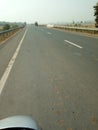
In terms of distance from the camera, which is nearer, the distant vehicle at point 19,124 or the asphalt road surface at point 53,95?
the distant vehicle at point 19,124

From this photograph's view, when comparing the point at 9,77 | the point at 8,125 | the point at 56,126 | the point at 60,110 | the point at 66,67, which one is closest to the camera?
the point at 8,125

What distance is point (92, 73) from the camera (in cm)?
874

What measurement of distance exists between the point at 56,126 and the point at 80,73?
475cm

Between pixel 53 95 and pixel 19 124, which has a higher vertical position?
pixel 19 124

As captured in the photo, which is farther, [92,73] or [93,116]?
[92,73]

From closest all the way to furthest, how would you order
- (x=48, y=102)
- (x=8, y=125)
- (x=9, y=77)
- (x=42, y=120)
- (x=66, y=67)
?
(x=8, y=125) → (x=42, y=120) → (x=48, y=102) → (x=9, y=77) → (x=66, y=67)

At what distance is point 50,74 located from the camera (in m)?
8.81

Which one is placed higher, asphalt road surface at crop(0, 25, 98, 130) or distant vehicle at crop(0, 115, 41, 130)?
distant vehicle at crop(0, 115, 41, 130)

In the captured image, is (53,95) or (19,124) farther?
(53,95)

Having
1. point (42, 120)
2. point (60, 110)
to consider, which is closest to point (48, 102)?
point (60, 110)

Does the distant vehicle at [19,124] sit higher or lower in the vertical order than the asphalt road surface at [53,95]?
higher

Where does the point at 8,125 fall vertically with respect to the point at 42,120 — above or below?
above

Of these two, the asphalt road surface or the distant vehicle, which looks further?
the asphalt road surface

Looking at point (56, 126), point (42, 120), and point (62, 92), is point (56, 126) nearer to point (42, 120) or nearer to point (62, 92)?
point (42, 120)
